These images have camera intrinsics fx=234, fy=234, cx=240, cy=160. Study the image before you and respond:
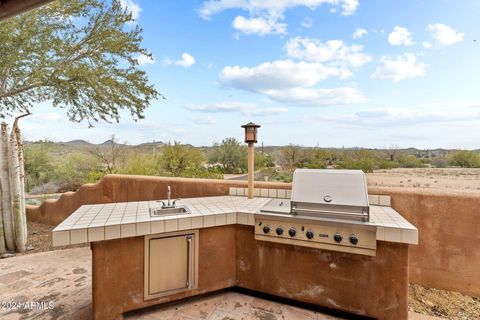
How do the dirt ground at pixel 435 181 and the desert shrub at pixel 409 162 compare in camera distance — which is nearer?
the dirt ground at pixel 435 181

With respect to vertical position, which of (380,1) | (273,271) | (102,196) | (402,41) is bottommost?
(273,271)

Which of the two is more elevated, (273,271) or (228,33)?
(228,33)

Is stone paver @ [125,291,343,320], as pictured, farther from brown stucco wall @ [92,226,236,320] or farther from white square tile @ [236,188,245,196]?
white square tile @ [236,188,245,196]

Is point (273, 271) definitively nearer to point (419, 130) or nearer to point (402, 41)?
point (402, 41)

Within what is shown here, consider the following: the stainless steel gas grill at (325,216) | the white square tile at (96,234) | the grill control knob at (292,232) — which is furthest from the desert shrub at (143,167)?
the grill control knob at (292,232)

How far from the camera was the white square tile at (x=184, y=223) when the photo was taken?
2.45 meters

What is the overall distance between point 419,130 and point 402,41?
18.4 ft

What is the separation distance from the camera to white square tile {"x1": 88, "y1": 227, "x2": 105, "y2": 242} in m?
2.09

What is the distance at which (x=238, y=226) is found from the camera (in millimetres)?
2797

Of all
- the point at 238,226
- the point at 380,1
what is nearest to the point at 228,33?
the point at 380,1

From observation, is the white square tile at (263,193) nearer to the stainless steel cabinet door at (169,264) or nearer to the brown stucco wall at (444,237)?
the stainless steel cabinet door at (169,264)

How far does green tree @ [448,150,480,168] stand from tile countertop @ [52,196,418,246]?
19.1 m

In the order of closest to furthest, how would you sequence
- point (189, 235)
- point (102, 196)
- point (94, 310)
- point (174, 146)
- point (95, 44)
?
point (94, 310) → point (189, 235) → point (102, 196) → point (95, 44) → point (174, 146)

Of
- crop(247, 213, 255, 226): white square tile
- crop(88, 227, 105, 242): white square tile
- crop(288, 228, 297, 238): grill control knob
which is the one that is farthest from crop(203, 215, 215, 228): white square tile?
crop(88, 227, 105, 242): white square tile
